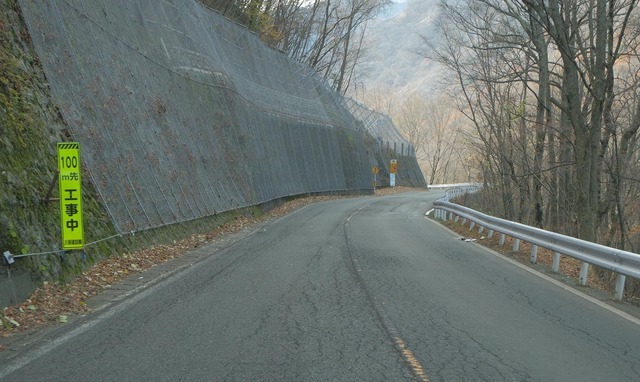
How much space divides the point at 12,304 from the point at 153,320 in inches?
65.0

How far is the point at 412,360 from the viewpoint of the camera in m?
5.13

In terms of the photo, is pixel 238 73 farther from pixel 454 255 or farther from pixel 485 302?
pixel 485 302

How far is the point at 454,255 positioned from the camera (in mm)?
12539

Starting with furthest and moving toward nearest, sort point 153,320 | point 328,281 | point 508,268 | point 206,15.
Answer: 1. point 206,15
2. point 508,268
3. point 328,281
4. point 153,320

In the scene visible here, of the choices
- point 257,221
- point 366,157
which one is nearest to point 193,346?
point 257,221

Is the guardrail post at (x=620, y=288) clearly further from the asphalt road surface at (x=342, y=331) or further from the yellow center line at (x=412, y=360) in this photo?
the yellow center line at (x=412, y=360)

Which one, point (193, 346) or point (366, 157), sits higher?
point (366, 157)

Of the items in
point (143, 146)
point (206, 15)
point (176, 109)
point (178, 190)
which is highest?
point (206, 15)

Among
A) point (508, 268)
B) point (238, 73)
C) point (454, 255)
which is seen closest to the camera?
point (508, 268)

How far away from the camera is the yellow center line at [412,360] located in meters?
4.73

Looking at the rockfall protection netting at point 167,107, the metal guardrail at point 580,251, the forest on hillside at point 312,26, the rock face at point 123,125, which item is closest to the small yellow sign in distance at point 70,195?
the rock face at point 123,125

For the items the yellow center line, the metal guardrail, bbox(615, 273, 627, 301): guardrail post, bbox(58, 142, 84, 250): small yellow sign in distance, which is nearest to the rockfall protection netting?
bbox(58, 142, 84, 250): small yellow sign in distance

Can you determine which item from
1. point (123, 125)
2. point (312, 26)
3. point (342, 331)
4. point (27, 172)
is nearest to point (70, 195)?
point (27, 172)

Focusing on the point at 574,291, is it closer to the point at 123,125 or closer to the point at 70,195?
the point at 70,195
